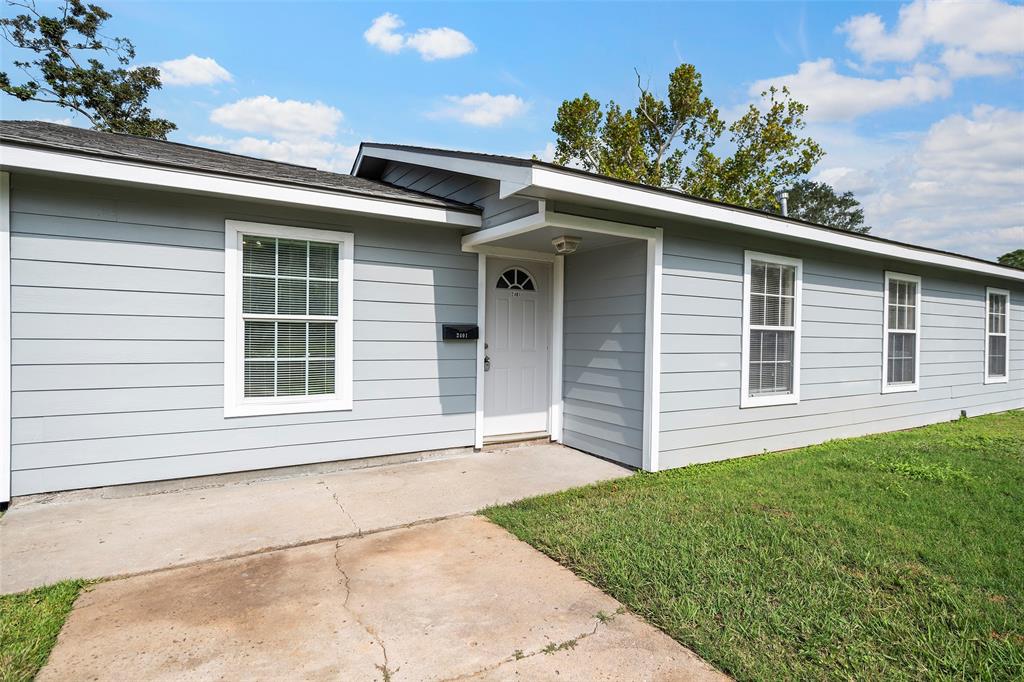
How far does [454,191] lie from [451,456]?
277cm

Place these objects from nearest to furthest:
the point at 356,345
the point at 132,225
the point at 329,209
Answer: the point at 132,225, the point at 329,209, the point at 356,345

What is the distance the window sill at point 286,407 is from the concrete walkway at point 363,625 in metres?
1.63

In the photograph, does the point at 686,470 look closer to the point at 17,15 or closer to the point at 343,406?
the point at 343,406

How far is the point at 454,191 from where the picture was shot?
5559 mm

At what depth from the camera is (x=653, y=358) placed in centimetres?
484

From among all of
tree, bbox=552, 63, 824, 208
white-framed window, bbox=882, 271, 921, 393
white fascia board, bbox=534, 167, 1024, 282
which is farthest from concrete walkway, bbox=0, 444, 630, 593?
tree, bbox=552, 63, 824, 208

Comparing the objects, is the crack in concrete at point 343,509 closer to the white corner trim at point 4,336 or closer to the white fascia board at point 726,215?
the white corner trim at point 4,336

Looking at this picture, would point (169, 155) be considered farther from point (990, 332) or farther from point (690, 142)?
point (690, 142)

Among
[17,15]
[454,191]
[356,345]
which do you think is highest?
[17,15]

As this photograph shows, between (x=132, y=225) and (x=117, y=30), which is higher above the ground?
(x=117, y=30)

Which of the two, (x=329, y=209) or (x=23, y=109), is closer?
(x=329, y=209)

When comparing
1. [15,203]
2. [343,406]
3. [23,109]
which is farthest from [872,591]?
[23,109]

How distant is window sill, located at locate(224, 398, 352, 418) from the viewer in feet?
14.2

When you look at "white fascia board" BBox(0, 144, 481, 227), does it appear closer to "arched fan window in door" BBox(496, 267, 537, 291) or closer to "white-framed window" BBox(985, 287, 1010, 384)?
"arched fan window in door" BBox(496, 267, 537, 291)
